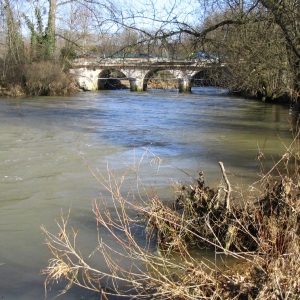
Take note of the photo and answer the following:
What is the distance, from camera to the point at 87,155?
11.1 metres

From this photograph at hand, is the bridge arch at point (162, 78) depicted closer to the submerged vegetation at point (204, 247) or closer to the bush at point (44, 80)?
the bush at point (44, 80)

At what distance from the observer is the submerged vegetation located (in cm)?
331

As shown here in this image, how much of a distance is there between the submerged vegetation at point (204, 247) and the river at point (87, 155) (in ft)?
1.30

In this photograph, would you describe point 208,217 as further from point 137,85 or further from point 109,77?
point 109,77

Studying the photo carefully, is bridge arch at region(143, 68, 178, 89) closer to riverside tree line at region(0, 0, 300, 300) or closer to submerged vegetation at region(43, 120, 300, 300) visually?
riverside tree line at region(0, 0, 300, 300)

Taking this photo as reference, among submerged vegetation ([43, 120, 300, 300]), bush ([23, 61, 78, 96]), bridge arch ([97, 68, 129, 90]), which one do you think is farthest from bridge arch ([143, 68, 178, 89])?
submerged vegetation ([43, 120, 300, 300])

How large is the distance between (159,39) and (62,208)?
3.28m

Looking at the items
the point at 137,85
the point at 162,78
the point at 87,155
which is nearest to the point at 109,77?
the point at 137,85

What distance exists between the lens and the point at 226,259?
4.84m

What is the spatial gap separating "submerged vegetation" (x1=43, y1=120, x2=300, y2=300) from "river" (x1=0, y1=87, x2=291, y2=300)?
1.30ft

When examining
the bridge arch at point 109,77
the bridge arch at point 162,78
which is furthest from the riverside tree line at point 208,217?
the bridge arch at point 109,77

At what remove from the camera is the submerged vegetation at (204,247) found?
10.8ft

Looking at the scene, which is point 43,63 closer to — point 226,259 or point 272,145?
point 272,145

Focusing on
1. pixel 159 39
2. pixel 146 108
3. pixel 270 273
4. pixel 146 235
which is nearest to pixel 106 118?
pixel 146 108
